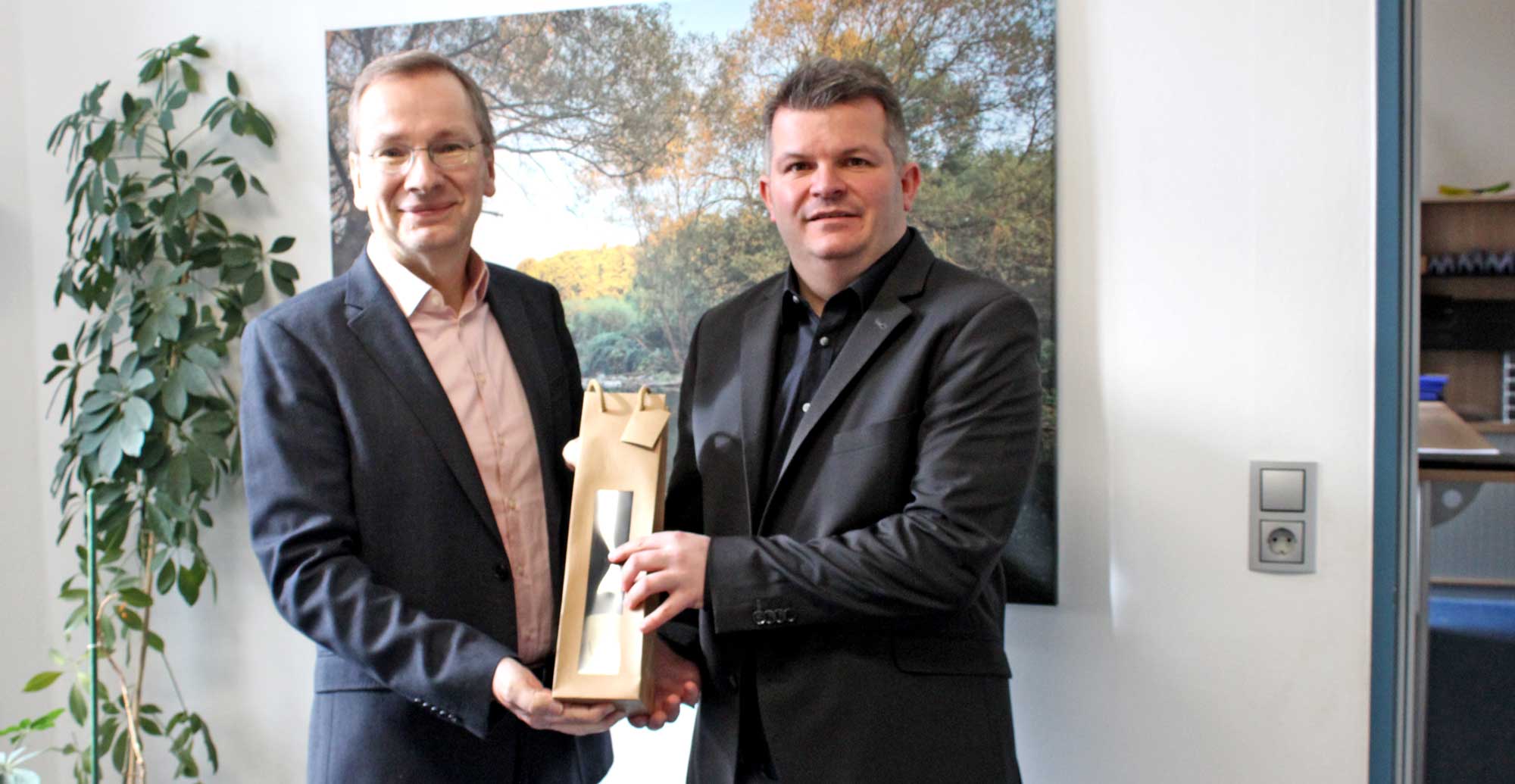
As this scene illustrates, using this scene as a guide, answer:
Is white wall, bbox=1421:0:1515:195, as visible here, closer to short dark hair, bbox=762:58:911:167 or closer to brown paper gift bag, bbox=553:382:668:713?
short dark hair, bbox=762:58:911:167

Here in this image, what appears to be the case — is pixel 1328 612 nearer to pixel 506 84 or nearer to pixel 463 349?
pixel 463 349

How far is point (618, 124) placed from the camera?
2301mm

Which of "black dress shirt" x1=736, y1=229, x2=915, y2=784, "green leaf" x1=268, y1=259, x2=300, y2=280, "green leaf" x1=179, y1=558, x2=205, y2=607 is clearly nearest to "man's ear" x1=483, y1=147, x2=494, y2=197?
"black dress shirt" x1=736, y1=229, x2=915, y2=784

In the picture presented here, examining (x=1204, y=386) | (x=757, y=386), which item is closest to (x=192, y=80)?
(x=757, y=386)

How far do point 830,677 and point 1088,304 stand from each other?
980 mm

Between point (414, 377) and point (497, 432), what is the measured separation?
0.48ft

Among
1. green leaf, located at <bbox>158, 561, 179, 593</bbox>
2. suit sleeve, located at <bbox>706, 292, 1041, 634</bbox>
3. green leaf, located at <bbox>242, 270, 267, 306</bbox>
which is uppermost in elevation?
green leaf, located at <bbox>242, 270, 267, 306</bbox>

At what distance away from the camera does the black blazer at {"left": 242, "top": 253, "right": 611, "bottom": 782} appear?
1437mm

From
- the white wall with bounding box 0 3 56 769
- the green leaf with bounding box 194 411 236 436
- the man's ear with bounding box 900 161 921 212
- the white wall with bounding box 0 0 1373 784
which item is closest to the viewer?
the man's ear with bounding box 900 161 921 212

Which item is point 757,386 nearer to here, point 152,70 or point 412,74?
point 412,74

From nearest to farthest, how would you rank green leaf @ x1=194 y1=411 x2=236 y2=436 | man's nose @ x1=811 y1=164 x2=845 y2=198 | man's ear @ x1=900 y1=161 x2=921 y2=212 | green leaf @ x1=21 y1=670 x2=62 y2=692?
man's nose @ x1=811 y1=164 x2=845 y2=198 → man's ear @ x1=900 y1=161 x2=921 y2=212 → green leaf @ x1=21 y1=670 x2=62 y2=692 → green leaf @ x1=194 y1=411 x2=236 y2=436

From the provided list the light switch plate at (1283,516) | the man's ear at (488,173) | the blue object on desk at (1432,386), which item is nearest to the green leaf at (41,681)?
the man's ear at (488,173)

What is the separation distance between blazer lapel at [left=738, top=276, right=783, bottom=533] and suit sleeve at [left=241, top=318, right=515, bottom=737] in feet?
1.30

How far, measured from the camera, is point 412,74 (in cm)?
155
